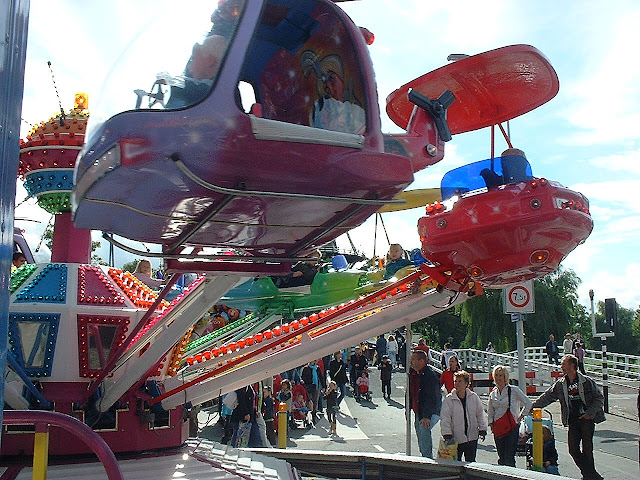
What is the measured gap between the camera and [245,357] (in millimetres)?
5203

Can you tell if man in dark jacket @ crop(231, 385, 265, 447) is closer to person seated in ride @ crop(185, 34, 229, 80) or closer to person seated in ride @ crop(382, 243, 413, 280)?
person seated in ride @ crop(382, 243, 413, 280)

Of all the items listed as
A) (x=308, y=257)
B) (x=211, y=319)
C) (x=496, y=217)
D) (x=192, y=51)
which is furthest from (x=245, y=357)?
(x=211, y=319)

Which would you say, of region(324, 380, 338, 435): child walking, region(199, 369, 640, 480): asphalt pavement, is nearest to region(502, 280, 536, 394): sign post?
region(199, 369, 640, 480): asphalt pavement

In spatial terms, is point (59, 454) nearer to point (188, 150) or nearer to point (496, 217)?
point (188, 150)

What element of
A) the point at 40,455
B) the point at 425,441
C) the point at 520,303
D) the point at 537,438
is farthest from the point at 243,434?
the point at 40,455

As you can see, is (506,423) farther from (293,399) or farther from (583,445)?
(293,399)

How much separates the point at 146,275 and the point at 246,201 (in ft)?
15.6

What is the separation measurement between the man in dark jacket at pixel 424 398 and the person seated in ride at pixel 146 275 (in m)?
2.93

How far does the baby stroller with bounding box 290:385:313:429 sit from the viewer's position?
12.4m

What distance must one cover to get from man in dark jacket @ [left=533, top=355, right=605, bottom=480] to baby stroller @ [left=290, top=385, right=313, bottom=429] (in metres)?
6.40

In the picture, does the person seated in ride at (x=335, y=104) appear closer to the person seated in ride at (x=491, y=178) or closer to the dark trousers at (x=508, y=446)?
the person seated in ride at (x=491, y=178)

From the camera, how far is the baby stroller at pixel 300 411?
12.4m

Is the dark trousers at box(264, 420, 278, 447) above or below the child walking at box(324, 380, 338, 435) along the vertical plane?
below

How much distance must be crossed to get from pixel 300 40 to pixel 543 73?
166 cm
